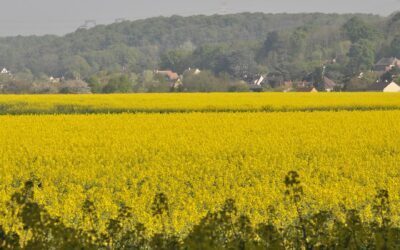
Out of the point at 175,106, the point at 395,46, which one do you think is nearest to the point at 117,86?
the point at 175,106

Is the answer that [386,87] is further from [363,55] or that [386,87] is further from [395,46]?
[395,46]

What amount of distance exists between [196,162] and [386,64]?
484ft

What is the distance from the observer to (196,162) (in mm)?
15898

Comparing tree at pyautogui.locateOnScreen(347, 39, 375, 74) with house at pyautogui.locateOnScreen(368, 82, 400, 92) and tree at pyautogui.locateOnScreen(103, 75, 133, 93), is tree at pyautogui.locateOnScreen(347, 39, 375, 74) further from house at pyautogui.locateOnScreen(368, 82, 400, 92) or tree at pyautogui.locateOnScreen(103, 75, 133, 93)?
tree at pyautogui.locateOnScreen(103, 75, 133, 93)

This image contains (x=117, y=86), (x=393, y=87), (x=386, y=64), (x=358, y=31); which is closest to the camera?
(x=393, y=87)

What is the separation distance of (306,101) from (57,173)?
25.5 metres

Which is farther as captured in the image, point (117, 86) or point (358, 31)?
point (358, 31)

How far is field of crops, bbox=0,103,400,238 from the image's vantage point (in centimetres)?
1159

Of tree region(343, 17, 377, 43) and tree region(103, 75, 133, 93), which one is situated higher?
tree region(343, 17, 377, 43)

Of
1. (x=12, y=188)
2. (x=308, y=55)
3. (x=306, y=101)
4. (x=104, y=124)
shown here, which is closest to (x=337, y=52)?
(x=308, y=55)

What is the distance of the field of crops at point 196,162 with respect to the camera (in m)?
11.6

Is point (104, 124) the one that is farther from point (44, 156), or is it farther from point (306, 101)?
point (306, 101)

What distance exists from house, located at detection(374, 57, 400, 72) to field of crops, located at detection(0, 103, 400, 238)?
132m

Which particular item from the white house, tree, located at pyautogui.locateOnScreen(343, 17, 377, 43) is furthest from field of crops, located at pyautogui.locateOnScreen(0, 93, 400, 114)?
tree, located at pyautogui.locateOnScreen(343, 17, 377, 43)
